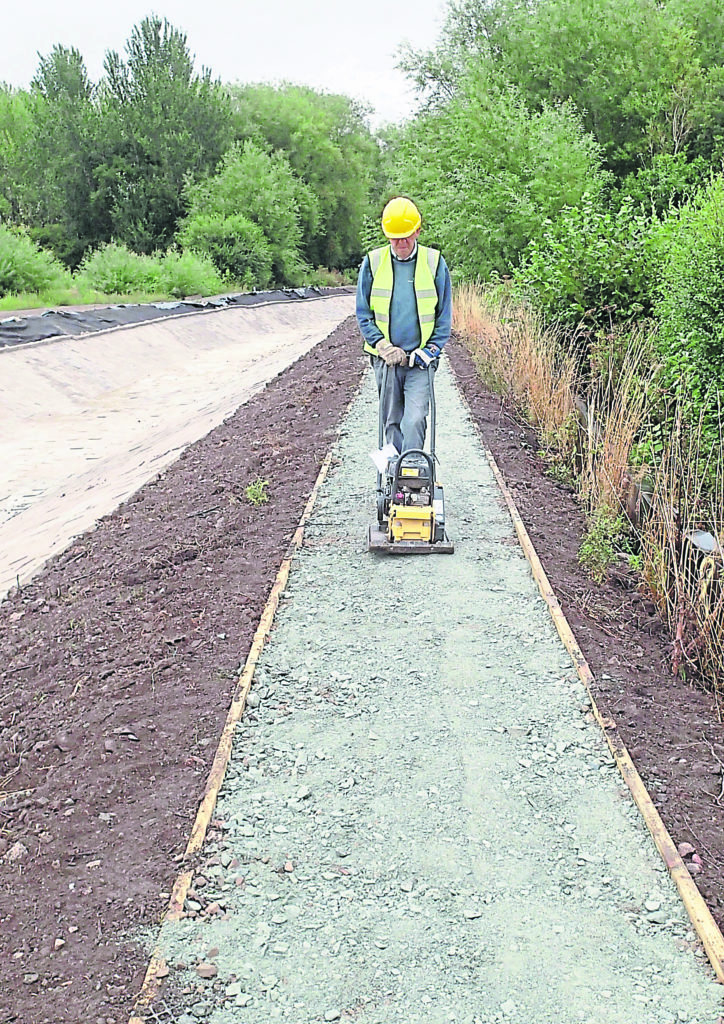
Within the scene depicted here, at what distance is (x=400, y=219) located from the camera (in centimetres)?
561

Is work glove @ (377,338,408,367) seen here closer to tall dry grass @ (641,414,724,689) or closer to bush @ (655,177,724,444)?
tall dry grass @ (641,414,724,689)

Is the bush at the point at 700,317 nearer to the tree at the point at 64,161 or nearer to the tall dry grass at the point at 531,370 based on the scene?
the tall dry grass at the point at 531,370

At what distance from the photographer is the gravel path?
2.92m

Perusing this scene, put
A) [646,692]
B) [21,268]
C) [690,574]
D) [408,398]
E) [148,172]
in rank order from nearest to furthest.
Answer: [646,692], [690,574], [408,398], [21,268], [148,172]

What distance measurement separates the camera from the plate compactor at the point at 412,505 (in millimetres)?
6070

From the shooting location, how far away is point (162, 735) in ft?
14.3

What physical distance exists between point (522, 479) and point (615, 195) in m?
21.7

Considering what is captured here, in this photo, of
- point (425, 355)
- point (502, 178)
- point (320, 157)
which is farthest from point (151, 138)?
point (425, 355)

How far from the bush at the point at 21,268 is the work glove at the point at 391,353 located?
23621 mm

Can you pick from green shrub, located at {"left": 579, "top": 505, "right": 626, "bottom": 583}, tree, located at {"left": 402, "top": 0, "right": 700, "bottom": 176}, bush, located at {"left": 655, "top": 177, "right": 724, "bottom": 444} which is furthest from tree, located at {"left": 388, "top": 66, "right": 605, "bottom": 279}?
green shrub, located at {"left": 579, "top": 505, "right": 626, "bottom": 583}

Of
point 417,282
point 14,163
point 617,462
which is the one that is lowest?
point 617,462

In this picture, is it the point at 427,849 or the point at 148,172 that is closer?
the point at 427,849

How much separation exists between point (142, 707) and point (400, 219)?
313 centimetres

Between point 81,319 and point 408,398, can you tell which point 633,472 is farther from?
point 81,319
